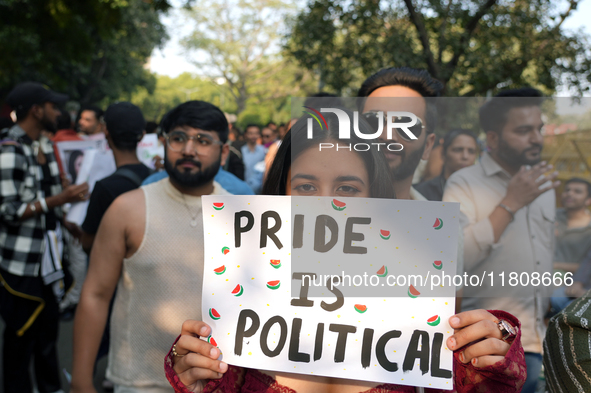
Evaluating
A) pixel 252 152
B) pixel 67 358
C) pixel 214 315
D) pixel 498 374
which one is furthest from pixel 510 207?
pixel 252 152

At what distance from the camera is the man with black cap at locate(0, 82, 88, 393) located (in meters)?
3.42

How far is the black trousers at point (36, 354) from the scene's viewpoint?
3459mm

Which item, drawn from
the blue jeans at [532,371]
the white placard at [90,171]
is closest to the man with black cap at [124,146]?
the white placard at [90,171]

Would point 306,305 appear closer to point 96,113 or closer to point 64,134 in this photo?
point 64,134

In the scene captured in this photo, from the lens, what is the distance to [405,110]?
202cm

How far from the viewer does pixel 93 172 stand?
4.55 m

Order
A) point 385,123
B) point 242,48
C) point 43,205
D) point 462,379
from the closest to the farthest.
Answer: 1. point 462,379
2. point 385,123
3. point 43,205
4. point 242,48

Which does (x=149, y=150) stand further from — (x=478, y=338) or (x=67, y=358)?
(x=478, y=338)

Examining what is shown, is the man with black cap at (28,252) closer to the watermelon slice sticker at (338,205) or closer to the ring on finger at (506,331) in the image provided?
the watermelon slice sticker at (338,205)

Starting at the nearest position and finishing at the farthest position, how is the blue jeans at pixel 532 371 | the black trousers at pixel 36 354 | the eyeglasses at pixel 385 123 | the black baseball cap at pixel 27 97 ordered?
the eyeglasses at pixel 385 123
the blue jeans at pixel 532 371
the black trousers at pixel 36 354
the black baseball cap at pixel 27 97

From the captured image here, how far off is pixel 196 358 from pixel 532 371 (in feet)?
6.32

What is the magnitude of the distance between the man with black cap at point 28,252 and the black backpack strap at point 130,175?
2.53ft

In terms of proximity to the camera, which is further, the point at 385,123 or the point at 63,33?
the point at 63,33

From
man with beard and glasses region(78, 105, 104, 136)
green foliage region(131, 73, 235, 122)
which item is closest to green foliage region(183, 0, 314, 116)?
green foliage region(131, 73, 235, 122)
